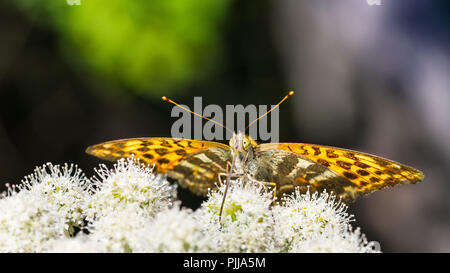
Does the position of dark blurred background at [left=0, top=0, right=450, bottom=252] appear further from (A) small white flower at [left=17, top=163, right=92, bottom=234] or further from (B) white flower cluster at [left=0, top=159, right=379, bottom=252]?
(B) white flower cluster at [left=0, top=159, right=379, bottom=252]

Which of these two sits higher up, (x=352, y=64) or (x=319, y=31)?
(x=319, y=31)

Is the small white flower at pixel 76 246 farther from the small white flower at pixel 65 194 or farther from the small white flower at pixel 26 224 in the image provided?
the small white flower at pixel 65 194

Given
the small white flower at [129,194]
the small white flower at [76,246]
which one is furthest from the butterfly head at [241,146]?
the small white flower at [76,246]

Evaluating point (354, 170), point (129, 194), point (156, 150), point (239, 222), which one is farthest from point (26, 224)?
point (354, 170)

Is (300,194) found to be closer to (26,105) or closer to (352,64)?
(352,64)

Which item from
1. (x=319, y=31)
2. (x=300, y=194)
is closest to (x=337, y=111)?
(x=319, y=31)
